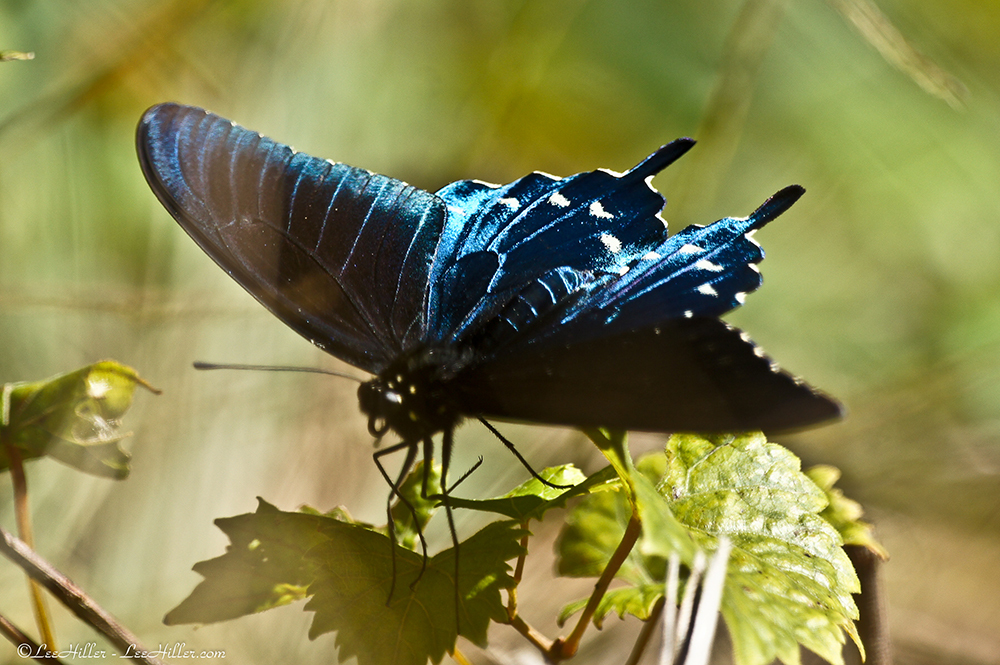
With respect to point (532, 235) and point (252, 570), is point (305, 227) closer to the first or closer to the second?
point (532, 235)

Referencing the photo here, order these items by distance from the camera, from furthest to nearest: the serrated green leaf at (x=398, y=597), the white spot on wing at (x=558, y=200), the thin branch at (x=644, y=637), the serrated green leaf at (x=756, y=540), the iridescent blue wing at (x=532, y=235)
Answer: the white spot on wing at (x=558, y=200)
the iridescent blue wing at (x=532, y=235)
the thin branch at (x=644, y=637)
the serrated green leaf at (x=398, y=597)
the serrated green leaf at (x=756, y=540)

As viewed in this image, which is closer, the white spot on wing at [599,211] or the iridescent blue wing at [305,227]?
the iridescent blue wing at [305,227]

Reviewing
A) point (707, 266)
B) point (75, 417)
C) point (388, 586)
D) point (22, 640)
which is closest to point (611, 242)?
point (707, 266)

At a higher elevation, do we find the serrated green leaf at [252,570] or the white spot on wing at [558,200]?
the white spot on wing at [558,200]

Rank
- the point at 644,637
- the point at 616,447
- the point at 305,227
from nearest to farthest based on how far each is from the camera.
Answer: the point at 616,447 < the point at 644,637 < the point at 305,227

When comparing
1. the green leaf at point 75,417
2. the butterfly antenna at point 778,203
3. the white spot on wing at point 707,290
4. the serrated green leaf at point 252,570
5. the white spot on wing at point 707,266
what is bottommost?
the serrated green leaf at point 252,570

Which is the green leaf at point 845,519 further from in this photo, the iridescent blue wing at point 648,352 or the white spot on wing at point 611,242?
the white spot on wing at point 611,242

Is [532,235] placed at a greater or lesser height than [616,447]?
greater

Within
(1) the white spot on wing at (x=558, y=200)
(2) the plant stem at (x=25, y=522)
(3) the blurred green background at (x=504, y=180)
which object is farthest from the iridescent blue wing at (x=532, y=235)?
(3) the blurred green background at (x=504, y=180)
